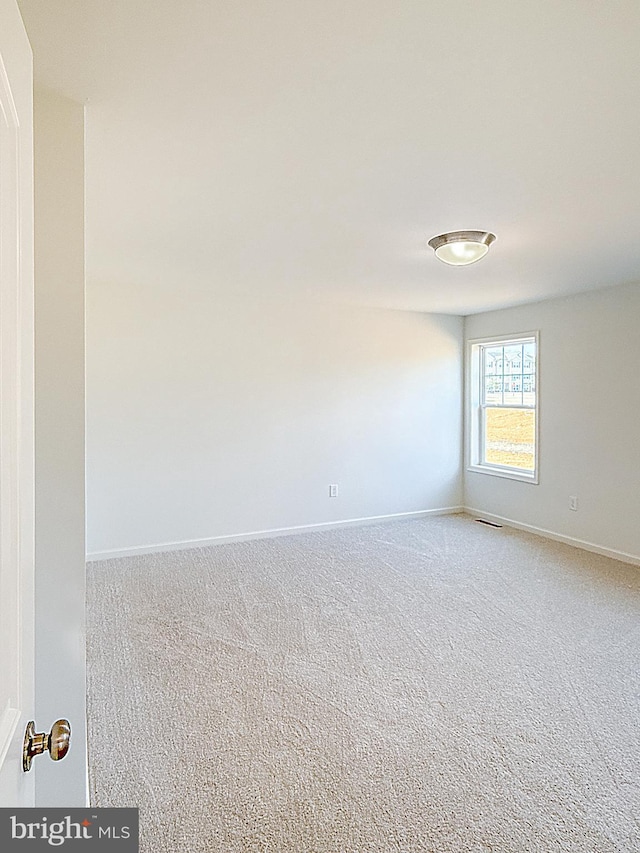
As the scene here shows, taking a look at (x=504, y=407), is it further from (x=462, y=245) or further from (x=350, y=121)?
(x=350, y=121)

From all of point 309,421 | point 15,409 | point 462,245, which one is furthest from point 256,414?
point 15,409

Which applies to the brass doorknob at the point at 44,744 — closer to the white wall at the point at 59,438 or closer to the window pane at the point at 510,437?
the white wall at the point at 59,438

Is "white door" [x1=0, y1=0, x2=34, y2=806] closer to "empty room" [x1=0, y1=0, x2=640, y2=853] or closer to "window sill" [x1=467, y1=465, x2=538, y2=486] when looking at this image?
"empty room" [x1=0, y1=0, x2=640, y2=853]

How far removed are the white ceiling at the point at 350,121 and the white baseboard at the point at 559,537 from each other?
251cm

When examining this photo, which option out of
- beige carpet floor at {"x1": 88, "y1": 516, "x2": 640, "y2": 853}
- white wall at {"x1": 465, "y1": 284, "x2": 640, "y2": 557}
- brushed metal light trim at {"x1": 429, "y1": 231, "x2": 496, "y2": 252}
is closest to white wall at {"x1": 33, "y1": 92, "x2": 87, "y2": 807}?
beige carpet floor at {"x1": 88, "y1": 516, "x2": 640, "y2": 853}

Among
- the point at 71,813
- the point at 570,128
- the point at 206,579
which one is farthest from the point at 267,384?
the point at 71,813

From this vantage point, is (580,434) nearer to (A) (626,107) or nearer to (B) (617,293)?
A: (B) (617,293)

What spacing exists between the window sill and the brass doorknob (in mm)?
5158

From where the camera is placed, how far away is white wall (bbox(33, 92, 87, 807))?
1528 mm

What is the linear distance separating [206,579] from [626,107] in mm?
3722

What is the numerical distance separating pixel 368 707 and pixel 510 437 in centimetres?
400

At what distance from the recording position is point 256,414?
5016 mm

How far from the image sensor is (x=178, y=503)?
4.71 meters

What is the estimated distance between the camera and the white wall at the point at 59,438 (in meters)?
1.53
